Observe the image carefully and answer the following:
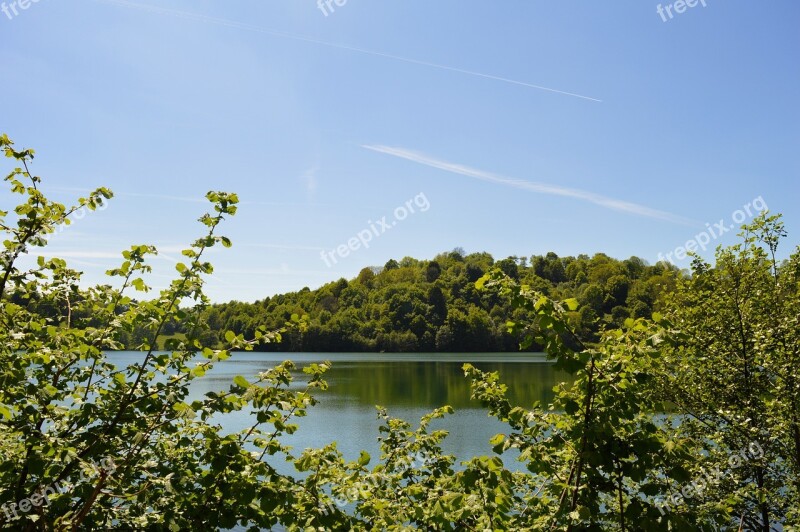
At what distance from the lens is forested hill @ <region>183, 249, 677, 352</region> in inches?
→ 4847

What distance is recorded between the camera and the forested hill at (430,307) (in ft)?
404

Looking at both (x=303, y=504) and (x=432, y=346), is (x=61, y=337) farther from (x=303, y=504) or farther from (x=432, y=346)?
(x=432, y=346)

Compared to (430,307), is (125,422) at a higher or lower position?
lower

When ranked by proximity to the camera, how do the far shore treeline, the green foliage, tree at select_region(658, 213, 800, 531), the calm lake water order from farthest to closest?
the far shore treeline, the calm lake water, tree at select_region(658, 213, 800, 531), the green foliage

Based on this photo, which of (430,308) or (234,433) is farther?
(430,308)

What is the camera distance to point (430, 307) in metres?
132

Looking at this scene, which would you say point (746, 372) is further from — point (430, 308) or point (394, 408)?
point (430, 308)

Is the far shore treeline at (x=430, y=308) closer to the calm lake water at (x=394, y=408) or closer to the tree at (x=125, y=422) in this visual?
the calm lake water at (x=394, y=408)

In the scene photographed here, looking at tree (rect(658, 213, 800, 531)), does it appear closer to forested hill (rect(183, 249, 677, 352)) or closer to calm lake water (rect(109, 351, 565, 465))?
calm lake water (rect(109, 351, 565, 465))

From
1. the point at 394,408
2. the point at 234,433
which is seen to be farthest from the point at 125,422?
the point at 394,408

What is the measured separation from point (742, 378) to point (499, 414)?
7090 mm

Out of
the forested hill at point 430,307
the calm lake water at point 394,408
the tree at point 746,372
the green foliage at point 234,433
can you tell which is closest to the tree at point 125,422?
the green foliage at point 234,433

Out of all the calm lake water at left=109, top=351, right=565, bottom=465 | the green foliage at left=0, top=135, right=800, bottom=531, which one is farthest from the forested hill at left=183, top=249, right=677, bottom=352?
the green foliage at left=0, top=135, right=800, bottom=531

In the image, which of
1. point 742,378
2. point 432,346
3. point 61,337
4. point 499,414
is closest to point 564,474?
point 499,414
